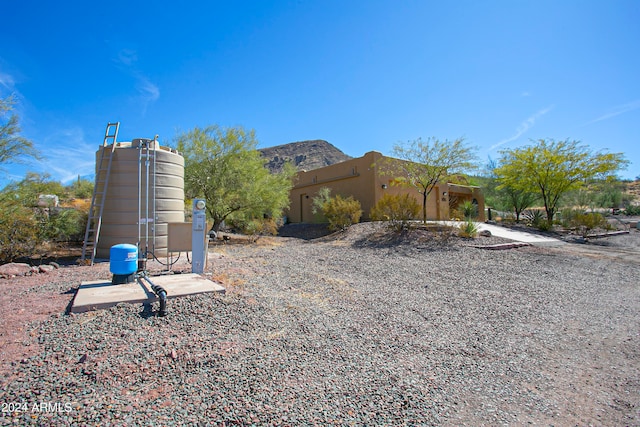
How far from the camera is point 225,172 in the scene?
13977 millimetres

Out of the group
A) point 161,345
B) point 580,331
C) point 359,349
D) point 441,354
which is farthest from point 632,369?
point 161,345

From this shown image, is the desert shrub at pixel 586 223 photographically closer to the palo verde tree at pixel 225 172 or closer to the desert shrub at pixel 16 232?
the palo verde tree at pixel 225 172

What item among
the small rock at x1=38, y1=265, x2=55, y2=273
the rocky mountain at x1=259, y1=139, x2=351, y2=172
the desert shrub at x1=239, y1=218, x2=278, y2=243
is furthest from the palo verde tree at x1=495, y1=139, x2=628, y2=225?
the rocky mountain at x1=259, y1=139, x2=351, y2=172

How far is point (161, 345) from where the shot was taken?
128 inches

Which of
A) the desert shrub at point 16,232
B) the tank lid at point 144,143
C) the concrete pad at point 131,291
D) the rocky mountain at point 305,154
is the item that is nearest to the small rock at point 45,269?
the desert shrub at point 16,232

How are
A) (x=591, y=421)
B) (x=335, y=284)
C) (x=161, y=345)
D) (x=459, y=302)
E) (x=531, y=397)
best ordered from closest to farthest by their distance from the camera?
(x=591, y=421)
(x=531, y=397)
(x=161, y=345)
(x=459, y=302)
(x=335, y=284)

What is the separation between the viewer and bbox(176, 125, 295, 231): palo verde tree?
45.2 feet

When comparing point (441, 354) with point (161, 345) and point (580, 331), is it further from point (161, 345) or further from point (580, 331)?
point (161, 345)

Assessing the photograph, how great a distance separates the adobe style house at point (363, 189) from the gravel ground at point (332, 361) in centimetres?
1190

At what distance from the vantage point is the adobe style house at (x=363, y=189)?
19.3 m

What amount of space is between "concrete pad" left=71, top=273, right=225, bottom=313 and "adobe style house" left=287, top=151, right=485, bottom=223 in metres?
13.1

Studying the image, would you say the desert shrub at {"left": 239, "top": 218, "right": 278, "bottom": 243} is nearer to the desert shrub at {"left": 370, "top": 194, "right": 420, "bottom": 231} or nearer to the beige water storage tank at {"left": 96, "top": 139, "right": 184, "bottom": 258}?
the desert shrub at {"left": 370, "top": 194, "right": 420, "bottom": 231}

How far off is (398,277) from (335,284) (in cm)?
189

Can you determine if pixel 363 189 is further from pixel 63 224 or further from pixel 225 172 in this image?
pixel 63 224
